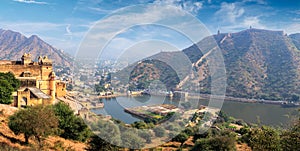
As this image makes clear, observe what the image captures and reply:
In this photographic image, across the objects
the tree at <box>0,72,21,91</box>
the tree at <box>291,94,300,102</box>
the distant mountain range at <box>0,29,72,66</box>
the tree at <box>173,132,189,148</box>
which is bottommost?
the tree at <box>291,94,300,102</box>

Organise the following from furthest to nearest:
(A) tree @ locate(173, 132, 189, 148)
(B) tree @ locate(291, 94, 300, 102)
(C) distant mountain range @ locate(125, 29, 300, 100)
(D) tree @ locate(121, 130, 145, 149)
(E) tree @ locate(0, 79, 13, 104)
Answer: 1. (C) distant mountain range @ locate(125, 29, 300, 100)
2. (B) tree @ locate(291, 94, 300, 102)
3. (A) tree @ locate(173, 132, 189, 148)
4. (E) tree @ locate(0, 79, 13, 104)
5. (D) tree @ locate(121, 130, 145, 149)

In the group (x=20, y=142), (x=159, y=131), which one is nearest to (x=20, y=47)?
(x=20, y=142)

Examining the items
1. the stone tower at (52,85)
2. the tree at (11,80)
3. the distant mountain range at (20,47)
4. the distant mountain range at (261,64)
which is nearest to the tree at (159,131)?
the tree at (11,80)

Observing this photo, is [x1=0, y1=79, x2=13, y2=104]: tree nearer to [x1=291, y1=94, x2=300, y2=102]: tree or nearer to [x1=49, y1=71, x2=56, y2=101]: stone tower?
[x1=49, y1=71, x2=56, y2=101]: stone tower

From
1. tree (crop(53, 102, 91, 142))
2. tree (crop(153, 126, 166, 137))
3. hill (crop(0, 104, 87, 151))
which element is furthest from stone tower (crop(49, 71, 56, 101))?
tree (crop(153, 126, 166, 137))

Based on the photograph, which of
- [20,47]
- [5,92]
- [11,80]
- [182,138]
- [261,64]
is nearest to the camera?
[5,92]

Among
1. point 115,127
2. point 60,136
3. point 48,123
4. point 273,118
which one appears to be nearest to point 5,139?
point 48,123

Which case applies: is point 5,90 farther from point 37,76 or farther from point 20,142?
point 20,142

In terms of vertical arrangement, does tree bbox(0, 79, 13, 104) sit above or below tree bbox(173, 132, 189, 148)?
above
